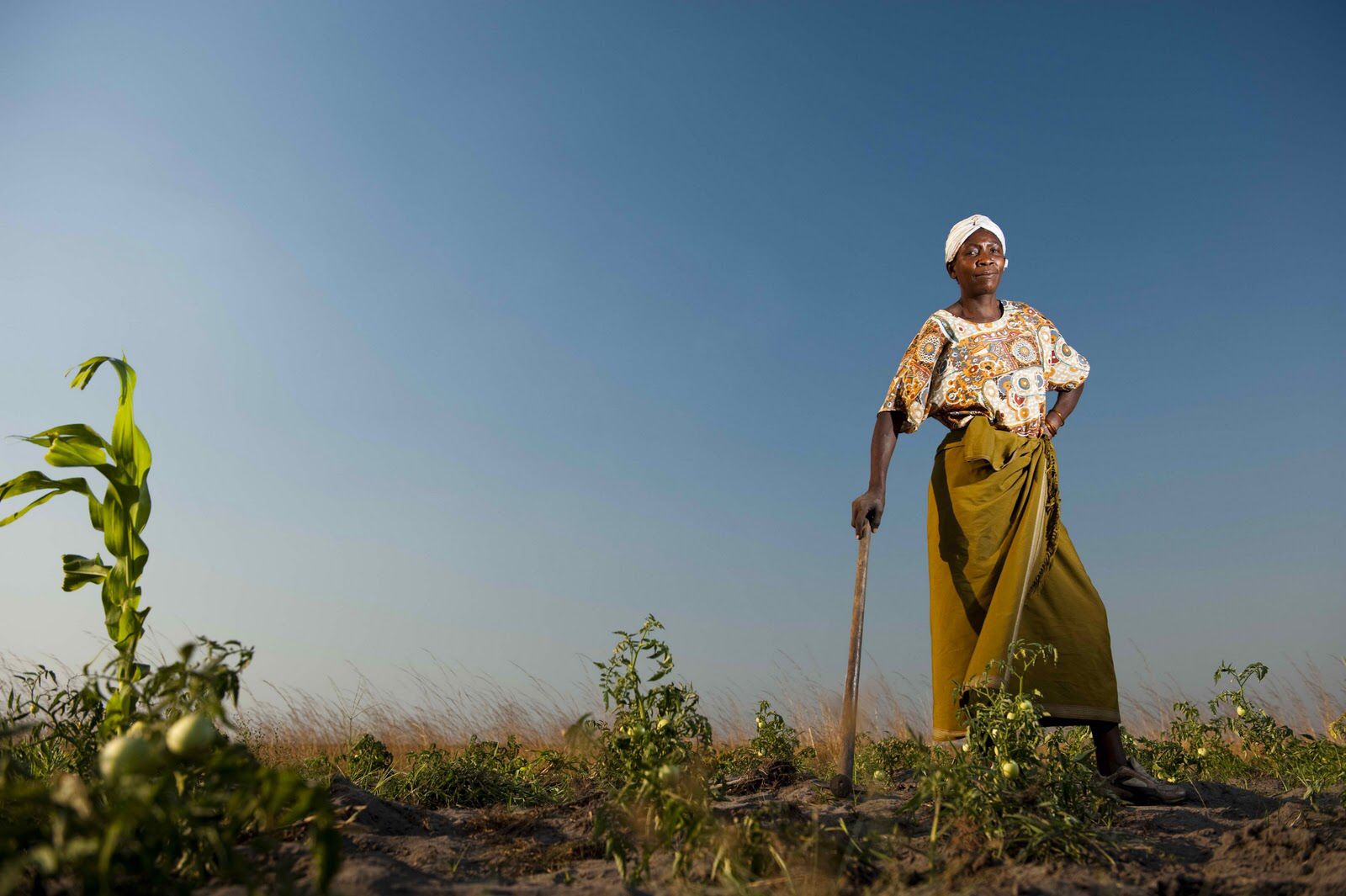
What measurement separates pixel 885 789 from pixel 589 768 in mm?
1408

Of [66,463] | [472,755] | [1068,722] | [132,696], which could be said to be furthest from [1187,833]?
[66,463]

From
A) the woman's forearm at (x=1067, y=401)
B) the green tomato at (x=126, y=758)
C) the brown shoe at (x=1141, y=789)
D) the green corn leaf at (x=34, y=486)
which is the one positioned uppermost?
the woman's forearm at (x=1067, y=401)

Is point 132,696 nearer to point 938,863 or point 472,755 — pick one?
point 472,755

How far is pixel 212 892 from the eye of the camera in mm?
1662

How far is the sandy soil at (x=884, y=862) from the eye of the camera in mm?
2014

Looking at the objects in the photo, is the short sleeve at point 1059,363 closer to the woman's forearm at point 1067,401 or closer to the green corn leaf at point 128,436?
the woman's forearm at point 1067,401

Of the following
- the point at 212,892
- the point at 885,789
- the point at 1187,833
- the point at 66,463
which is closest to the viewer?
the point at 212,892

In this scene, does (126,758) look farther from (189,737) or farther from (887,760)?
(887,760)

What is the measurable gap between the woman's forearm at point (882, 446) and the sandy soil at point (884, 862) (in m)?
1.51

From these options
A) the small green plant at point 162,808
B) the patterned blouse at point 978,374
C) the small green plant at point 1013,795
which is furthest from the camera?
the patterned blouse at point 978,374

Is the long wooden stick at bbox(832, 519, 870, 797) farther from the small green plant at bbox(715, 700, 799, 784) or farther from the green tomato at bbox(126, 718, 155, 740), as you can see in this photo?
the green tomato at bbox(126, 718, 155, 740)

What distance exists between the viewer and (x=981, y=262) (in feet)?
15.0

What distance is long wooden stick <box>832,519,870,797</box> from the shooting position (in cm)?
334

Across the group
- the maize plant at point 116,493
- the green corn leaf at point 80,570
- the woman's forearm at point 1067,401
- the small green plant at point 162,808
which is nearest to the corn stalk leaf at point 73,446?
the maize plant at point 116,493
